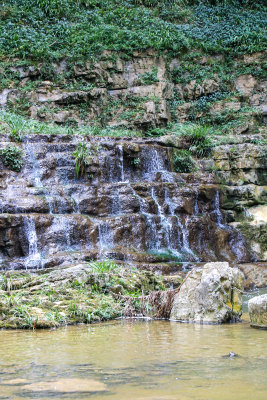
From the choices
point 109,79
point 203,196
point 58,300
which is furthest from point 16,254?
point 109,79

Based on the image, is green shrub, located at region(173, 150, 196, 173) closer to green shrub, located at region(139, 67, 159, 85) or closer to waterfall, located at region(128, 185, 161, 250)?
waterfall, located at region(128, 185, 161, 250)

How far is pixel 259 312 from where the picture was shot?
511cm

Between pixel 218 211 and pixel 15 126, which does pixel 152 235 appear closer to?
pixel 218 211

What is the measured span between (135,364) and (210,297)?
2665 mm

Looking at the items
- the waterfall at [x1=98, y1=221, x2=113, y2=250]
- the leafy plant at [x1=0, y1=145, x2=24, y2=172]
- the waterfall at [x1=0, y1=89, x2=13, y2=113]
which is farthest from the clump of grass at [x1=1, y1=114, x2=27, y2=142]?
the waterfall at [x1=98, y1=221, x2=113, y2=250]

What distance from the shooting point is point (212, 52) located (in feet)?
77.3

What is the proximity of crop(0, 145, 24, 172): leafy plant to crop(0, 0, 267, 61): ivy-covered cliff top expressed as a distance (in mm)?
8463

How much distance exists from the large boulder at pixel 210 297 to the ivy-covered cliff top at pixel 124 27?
17.1 meters

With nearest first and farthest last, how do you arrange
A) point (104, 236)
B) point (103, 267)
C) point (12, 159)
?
1. point (103, 267)
2. point (104, 236)
3. point (12, 159)

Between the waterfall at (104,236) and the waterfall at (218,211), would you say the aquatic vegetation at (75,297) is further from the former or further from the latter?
the waterfall at (218,211)

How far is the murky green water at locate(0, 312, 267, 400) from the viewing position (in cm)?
248

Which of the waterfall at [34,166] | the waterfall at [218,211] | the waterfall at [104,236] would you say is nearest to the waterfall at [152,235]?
the waterfall at [104,236]

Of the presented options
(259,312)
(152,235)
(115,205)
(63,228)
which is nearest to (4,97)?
(115,205)

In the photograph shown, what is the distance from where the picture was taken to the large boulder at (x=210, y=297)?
571 centimetres
